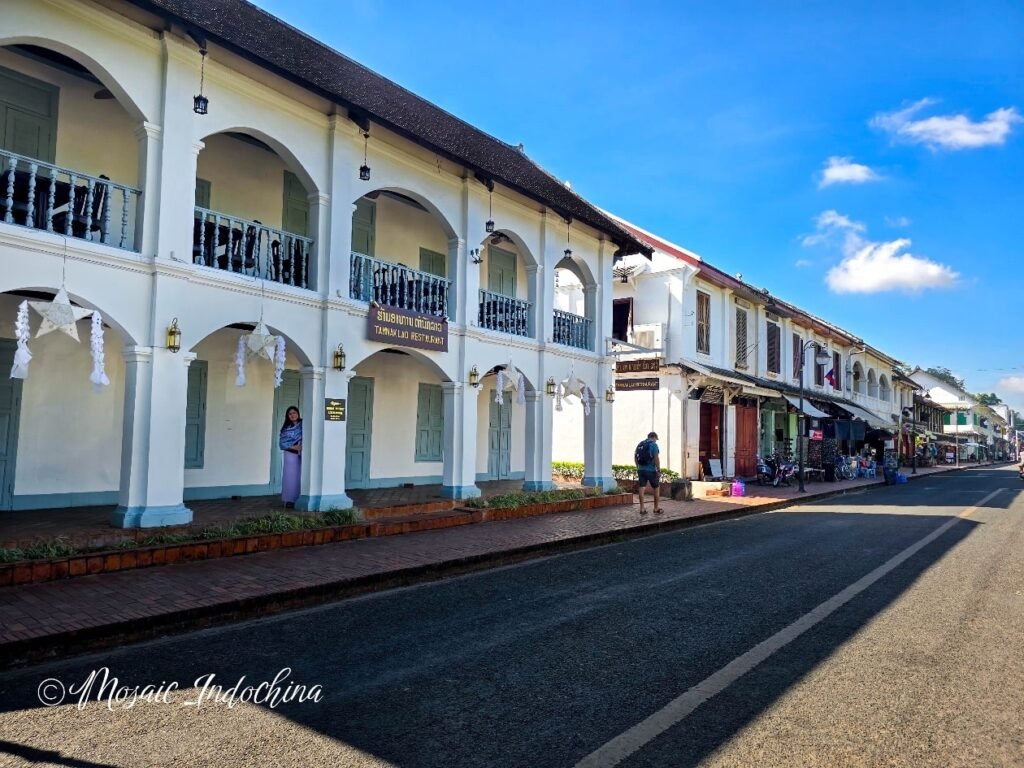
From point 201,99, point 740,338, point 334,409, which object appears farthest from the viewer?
point 740,338

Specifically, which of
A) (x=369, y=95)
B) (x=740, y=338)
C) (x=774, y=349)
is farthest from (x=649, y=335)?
(x=369, y=95)

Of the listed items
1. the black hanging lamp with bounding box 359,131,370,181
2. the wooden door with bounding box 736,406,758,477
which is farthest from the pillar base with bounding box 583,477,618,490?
the wooden door with bounding box 736,406,758,477

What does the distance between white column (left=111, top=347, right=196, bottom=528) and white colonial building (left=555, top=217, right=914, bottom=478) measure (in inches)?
450

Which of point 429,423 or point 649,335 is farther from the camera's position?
point 649,335

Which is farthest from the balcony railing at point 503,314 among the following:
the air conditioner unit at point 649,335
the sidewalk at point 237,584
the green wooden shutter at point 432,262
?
the air conditioner unit at point 649,335

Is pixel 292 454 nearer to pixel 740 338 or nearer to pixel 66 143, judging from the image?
pixel 66 143

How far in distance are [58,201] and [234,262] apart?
7.64ft

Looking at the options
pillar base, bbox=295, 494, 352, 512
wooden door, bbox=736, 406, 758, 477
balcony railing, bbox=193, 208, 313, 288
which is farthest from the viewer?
wooden door, bbox=736, 406, 758, 477

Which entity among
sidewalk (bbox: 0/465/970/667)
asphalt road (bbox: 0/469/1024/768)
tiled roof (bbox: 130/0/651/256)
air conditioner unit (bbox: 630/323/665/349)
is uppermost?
tiled roof (bbox: 130/0/651/256)

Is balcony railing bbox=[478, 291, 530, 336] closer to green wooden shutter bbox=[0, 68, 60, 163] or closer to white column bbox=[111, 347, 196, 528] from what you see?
white column bbox=[111, 347, 196, 528]

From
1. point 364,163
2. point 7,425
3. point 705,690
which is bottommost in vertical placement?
point 705,690

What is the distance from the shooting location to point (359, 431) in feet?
45.6

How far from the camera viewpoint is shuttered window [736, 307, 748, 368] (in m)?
24.2

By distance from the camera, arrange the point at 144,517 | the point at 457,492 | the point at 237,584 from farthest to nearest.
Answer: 1. the point at 457,492
2. the point at 144,517
3. the point at 237,584
